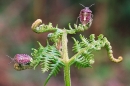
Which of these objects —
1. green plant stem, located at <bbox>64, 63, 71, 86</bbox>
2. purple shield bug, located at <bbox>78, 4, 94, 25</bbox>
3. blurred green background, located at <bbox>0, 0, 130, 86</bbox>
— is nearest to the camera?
green plant stem, located at <bbox>64, 63, 71, 86</bbox>

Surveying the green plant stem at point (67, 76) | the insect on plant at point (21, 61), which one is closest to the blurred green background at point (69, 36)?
the insect on plant at point (21, 61)

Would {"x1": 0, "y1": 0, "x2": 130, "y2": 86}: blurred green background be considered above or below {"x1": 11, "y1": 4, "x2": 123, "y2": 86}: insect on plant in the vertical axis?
above

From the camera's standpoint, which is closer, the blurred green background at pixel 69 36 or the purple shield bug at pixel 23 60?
the purple shield bug at pixel 23 60

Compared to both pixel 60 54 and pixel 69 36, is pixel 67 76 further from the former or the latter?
pixel 69 36

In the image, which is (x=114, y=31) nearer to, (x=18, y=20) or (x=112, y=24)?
(x=112, y=24)

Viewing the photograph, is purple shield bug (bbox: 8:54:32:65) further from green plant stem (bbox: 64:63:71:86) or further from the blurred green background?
the blurred green background

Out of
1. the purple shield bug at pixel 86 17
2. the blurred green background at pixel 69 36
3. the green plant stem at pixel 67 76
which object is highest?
the blurred green background at pixel 69 36

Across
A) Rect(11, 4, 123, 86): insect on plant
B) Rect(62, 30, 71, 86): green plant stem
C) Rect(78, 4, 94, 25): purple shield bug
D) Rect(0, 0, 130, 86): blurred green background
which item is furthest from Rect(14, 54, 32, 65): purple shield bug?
Rect(0, 0, 130, 86): blurred green background

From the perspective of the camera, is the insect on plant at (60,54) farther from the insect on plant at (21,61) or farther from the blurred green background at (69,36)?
the blurred green background at (69,36)

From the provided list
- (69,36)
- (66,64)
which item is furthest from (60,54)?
(69,36)

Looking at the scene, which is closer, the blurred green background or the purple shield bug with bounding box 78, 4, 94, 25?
the purple shield bug with bounding box 78, 4, 94, 25
